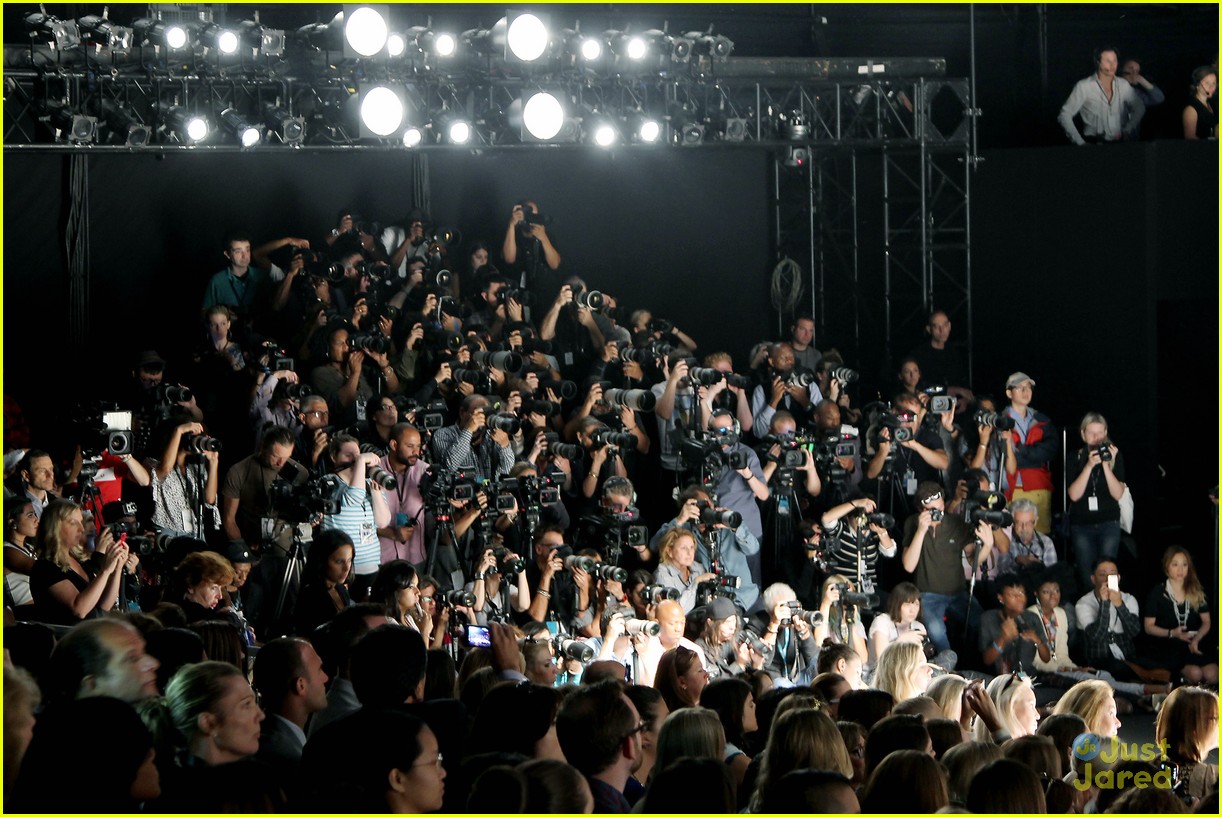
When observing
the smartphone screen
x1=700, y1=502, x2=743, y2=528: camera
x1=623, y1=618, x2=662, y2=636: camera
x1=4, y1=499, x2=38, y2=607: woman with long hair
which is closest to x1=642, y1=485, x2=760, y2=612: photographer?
x1=700, y1=502, x2=743, y2=528: camera

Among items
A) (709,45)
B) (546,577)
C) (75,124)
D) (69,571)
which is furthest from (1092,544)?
(75,124)

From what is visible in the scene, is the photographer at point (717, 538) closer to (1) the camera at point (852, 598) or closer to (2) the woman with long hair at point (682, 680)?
(1) the camera at point (852, 598)

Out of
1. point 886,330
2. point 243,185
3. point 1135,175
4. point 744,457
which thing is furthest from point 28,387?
point 1135,175

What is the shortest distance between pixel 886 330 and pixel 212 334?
4234 mm

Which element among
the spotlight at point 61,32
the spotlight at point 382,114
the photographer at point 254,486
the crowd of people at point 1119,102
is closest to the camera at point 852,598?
the photographer at point 254,486

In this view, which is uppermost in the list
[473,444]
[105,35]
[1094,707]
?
[105,35]

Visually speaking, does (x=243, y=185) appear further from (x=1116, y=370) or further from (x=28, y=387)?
(x=1116, y=370)

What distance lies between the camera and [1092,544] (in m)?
9.01

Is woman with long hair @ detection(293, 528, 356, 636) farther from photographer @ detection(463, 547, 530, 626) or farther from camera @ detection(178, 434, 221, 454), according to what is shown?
camera @ detection(178, 434, 221, 454)

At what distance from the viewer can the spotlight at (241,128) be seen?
8742mm

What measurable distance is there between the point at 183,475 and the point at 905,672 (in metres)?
3.38

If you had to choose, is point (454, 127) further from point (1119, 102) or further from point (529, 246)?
point (1119, 102)

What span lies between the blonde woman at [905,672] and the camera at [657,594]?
112 cm

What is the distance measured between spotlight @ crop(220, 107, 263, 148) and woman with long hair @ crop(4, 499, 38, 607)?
2.87m
